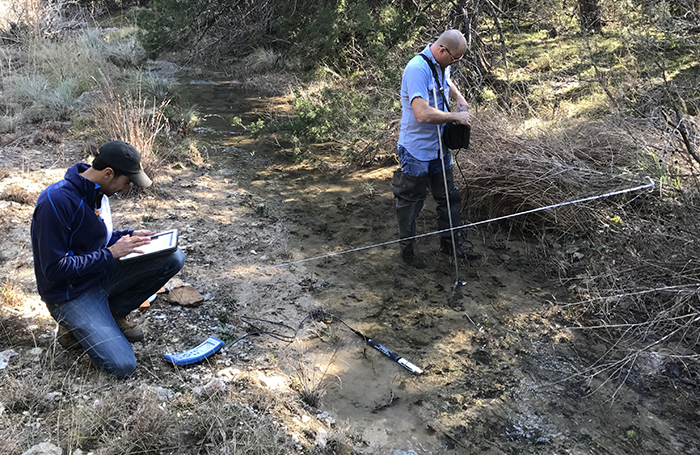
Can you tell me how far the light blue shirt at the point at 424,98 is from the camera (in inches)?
153

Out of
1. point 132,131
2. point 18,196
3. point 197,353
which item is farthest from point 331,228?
point 18,196

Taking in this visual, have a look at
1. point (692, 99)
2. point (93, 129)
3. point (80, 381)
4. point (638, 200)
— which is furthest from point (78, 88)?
point (692, 99)

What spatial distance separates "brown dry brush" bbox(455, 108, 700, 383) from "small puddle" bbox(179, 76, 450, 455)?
3.98 ft

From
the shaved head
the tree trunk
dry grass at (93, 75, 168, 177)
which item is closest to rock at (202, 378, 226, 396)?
the shaved head

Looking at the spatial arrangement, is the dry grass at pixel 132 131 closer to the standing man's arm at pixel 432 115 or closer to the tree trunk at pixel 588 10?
the standing man's arm at pixel 432 115

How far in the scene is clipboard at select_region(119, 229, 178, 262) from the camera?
9.98 ft

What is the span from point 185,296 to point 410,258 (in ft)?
Result: 6.50

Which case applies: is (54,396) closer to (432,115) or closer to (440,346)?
(440,346)

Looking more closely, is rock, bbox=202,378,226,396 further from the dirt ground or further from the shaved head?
the shaved head

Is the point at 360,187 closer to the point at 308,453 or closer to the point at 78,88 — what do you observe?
the point at 308,453

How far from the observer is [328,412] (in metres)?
2.98

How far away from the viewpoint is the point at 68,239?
281 centimetres

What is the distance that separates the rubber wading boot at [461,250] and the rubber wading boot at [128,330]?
2715 millimetres

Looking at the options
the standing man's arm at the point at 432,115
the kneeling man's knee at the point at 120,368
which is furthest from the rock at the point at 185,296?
the standing man's arm at the point at 432,115
